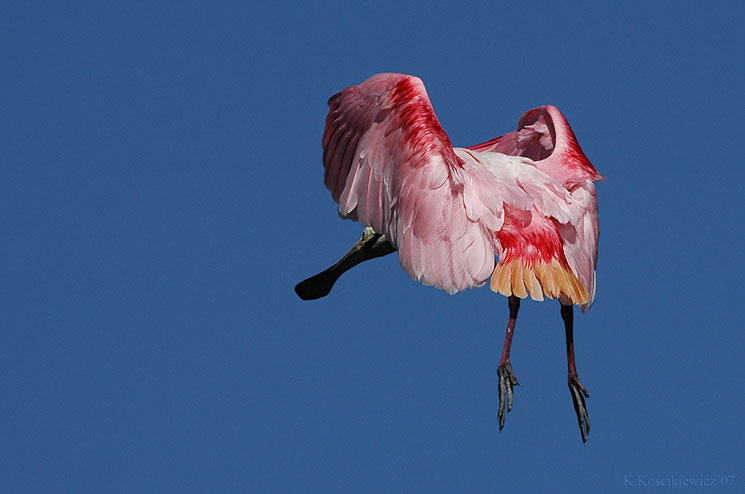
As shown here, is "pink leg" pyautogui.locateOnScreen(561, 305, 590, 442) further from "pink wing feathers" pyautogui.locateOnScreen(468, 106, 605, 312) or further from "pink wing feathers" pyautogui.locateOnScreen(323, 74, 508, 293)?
"pink wing feathers" pyautogui.locateOnScreen(323, 74, 508, 293)

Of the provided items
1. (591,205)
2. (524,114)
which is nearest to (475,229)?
(591,205)

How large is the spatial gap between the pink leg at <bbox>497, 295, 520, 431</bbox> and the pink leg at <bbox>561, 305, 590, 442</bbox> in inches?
10.9

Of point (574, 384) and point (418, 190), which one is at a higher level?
point (418, 190)

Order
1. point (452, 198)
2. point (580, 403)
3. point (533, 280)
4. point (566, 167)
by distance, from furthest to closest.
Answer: point (566, 167)
point (580, 403)
point (452, 198)
point (533, 280)

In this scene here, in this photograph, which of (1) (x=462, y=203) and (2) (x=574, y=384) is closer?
(1) (x=462, y=203)

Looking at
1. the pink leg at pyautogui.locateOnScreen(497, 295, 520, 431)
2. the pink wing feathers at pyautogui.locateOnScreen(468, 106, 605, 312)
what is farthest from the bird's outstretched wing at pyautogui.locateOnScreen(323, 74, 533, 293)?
the pink leg at pyautogui.locateOnScreen(497, 295, 520, 431)

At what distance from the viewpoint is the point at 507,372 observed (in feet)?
27.1

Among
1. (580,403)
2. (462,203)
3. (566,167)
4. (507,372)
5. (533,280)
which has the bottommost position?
(580,403)

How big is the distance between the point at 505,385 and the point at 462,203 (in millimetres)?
971

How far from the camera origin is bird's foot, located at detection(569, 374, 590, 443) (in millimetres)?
8328

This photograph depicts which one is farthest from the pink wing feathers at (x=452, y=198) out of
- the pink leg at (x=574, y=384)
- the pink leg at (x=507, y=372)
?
the pink leg at (x=507, y=372)

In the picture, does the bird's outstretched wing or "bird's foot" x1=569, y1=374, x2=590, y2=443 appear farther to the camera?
"bird's foot" x1=569, y1=374, x2=590, y2=443

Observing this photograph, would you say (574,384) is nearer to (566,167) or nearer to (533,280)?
(533,280)

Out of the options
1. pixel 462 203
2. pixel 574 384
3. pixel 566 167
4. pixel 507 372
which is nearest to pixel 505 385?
pixel 507 372
